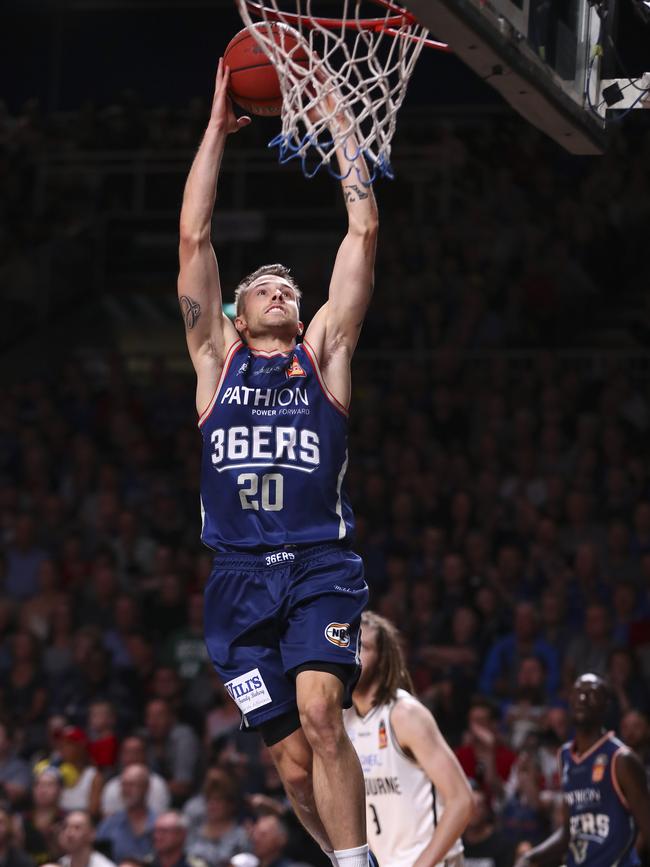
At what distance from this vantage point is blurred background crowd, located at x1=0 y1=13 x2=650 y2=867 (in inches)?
371

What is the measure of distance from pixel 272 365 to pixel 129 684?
6.15 m

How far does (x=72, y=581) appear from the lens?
12.0 meters

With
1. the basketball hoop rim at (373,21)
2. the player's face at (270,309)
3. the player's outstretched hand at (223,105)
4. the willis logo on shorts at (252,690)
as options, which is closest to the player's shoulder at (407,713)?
the willis logo on shorts at (252,690)

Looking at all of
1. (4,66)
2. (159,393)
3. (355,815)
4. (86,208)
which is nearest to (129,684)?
(159,393)

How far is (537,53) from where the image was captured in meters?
4.98

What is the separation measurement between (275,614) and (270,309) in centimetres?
112

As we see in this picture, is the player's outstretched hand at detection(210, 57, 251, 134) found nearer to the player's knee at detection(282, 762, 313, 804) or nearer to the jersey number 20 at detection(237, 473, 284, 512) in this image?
the jersey number 20 at detection(237, 473, 284, 512)

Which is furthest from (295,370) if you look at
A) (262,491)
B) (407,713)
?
(407,713)

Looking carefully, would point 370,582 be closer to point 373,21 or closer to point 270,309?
point 270,309

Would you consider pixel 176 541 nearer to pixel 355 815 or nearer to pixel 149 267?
pixel 149 267

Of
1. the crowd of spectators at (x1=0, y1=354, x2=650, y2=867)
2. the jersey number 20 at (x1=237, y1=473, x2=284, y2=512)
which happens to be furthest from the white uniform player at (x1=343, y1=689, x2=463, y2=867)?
the crowd of spectators at (x1=0, y1=354, x2=650, y2=867)

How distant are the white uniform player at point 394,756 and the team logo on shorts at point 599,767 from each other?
52.1 inches

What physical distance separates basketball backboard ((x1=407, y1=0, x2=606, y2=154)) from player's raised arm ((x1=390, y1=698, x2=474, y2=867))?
→ 2.52 metres

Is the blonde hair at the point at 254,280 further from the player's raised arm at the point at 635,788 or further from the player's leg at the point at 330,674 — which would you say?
the player's raised arm at the point at 635,788
